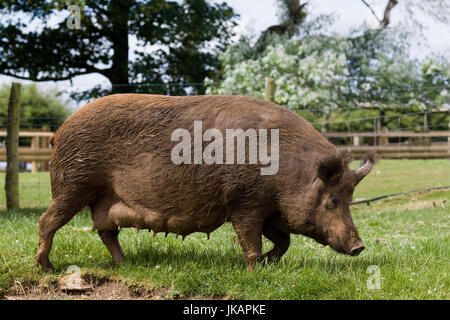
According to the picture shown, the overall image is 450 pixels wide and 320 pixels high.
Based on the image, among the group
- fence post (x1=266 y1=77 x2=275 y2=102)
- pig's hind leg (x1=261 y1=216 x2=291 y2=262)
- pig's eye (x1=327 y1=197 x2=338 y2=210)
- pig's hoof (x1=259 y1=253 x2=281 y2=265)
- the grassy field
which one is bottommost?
the grassy field

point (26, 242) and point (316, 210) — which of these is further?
point (26, 242)

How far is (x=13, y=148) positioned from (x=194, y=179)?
21.9 ft

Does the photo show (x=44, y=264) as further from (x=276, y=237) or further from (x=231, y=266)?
(x=276, y=237)

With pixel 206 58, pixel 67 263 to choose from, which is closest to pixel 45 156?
pixel 206 58

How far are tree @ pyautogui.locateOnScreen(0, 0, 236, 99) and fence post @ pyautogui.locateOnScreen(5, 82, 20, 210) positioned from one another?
3.83 m

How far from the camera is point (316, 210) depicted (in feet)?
14.5

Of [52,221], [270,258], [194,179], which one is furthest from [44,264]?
[270,258]

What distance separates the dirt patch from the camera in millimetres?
4383

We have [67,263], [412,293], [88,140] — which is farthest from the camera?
[67,263]

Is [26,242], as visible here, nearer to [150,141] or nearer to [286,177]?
[150,141]

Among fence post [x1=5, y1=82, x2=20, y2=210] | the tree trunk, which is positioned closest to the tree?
the tree trunk

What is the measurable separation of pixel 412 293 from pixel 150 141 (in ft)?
7.87

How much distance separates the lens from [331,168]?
14.5 feet

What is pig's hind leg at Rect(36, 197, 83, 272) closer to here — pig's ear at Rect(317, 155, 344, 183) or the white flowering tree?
pig's ear at Rect(317, 155, 344, 183)
